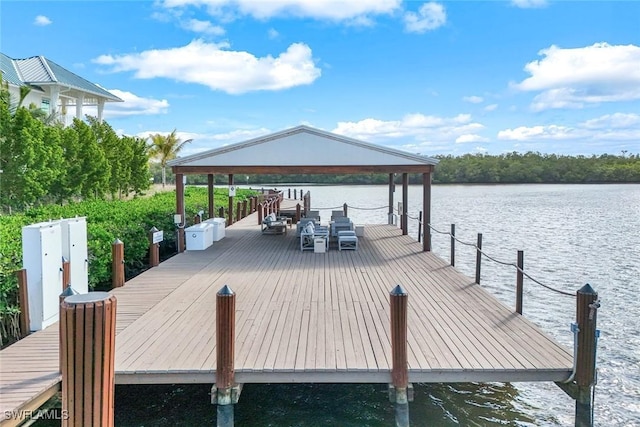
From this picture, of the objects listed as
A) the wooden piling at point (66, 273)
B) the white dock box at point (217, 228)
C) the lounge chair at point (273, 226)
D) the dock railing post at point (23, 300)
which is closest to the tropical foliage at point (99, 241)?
the dock railing post at point (23, 300)

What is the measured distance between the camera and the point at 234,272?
9258 mm

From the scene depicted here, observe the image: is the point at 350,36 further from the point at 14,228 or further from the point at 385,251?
the point at 14,228

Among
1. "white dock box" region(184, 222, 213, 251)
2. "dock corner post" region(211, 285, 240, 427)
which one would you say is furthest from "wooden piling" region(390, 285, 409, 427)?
"white dock box" region(184, 222, 213, 251)

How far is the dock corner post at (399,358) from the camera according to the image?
441cm

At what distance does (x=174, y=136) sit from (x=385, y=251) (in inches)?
1309

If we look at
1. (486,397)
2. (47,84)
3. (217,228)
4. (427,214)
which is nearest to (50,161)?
(217,228)

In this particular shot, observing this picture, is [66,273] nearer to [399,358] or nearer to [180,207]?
[399,358]

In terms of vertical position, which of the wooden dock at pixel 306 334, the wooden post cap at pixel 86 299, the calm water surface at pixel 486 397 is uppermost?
the wooden post cap at pixel 86 299

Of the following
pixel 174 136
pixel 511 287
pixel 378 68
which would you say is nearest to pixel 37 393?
pixel 511 287

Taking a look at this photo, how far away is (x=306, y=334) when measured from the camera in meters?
5.54

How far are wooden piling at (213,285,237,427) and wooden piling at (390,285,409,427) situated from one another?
1.44m

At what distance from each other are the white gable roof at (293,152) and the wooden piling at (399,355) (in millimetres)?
7718

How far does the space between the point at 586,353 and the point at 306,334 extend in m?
2.79

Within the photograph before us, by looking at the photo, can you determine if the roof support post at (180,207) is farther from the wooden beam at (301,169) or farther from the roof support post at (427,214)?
the roof support post at (427,214)
